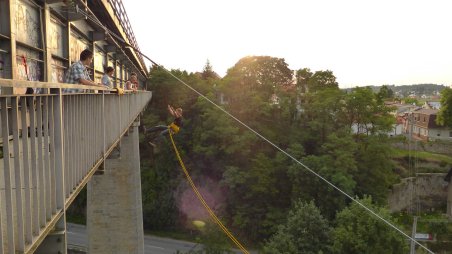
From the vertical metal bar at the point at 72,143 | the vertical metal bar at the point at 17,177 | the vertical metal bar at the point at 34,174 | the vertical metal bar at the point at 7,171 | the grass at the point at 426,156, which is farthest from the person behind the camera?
the grass at the point at 426,156

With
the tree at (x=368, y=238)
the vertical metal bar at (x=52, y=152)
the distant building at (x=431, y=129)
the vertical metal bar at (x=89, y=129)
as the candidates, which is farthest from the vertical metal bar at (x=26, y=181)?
the distant building at (x=431, y=129)

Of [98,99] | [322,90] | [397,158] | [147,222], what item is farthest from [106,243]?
[397,158]

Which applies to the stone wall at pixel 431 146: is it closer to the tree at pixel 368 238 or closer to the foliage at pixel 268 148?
the foliage at pixel 268 148

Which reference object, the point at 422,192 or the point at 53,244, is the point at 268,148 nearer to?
the point at 422,192

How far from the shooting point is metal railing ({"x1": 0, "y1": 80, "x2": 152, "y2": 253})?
2.31m

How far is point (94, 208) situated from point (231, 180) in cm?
1542

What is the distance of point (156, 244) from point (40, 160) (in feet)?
Answer: 89.1

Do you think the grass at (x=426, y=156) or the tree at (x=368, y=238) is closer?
the tree at (x=368, y=238)

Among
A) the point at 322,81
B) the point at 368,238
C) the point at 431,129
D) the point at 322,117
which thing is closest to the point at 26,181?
the point at 368,238

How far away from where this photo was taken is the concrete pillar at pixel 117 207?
47.6 ft

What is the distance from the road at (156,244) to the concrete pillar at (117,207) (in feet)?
42.3

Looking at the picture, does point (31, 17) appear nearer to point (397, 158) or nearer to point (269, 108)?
point (269, 108)

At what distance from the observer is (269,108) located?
101 ft

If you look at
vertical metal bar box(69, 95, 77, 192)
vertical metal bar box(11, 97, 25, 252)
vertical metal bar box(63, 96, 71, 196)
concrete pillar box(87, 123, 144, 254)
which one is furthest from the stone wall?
vertical metal bar box(11, 97, 25, 252)
